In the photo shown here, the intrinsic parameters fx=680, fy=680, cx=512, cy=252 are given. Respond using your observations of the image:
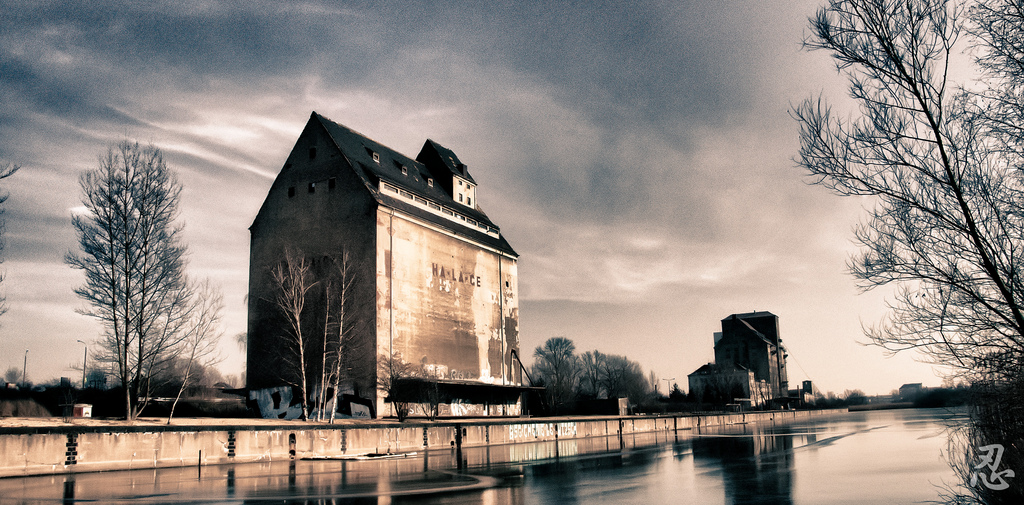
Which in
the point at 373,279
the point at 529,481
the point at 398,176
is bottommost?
the point at 529,481

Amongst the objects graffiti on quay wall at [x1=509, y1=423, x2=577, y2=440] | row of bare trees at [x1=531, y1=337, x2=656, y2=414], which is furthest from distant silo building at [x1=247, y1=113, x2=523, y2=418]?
row of bare trees at [x1=531, y1=337, x2=656, y2=414]

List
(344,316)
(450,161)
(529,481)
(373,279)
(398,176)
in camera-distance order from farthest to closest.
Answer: (450,161)
(398,176)
(344,316)
(373,279)
(529,481)

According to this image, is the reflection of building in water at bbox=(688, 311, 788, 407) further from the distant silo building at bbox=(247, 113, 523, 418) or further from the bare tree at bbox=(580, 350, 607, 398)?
the distant silo building at bbox=(247, 113, 523, 418)

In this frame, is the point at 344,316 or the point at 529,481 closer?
the point at 529,481

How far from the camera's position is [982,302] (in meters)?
10.1

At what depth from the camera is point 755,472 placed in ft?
77.3

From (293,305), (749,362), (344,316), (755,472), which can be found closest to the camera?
(755,472)

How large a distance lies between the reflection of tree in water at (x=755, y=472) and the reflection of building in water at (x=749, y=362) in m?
94.1

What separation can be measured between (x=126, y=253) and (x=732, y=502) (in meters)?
29.5

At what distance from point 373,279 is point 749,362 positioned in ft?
363

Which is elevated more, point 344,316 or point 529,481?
point 344,316

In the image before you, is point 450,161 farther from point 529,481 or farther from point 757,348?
point 757,348

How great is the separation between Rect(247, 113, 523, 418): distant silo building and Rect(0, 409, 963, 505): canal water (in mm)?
15916

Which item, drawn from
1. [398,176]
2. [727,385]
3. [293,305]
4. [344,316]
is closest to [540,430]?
[344,316]
